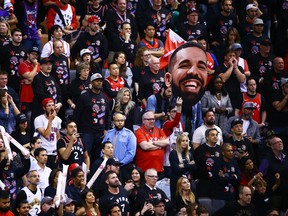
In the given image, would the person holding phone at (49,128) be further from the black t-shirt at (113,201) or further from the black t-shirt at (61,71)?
→ the black t-shirt at (113,201)

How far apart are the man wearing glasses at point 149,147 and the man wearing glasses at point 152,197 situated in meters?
0.88

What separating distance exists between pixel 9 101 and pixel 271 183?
4.37 m

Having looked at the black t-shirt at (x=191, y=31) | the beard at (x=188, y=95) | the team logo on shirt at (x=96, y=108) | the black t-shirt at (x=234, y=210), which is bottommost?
the black t-shirt at (x=234, y=210)

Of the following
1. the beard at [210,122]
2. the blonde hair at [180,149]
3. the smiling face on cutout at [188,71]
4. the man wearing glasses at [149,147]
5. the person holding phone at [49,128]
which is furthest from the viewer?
the beard at [210,122]

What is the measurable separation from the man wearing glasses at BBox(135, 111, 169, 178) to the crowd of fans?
0.9 inches

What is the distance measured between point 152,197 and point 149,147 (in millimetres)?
1235

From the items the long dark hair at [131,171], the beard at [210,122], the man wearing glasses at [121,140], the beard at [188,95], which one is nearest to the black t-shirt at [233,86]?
the beard at [210,122]

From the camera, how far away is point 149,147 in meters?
19.0

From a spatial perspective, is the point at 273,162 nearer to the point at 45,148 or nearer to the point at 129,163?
the point at 129,163

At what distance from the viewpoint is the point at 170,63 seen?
17016 millimetres

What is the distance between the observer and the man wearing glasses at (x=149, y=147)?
1906 cm

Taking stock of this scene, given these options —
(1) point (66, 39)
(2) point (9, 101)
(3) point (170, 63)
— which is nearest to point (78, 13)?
(1) point (66, 39)

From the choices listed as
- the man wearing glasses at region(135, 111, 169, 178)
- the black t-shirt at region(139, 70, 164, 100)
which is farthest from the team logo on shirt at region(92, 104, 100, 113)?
the black t-shirt at region(139, 70, 164, 100)

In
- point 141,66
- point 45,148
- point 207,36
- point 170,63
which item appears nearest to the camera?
point 170,63
